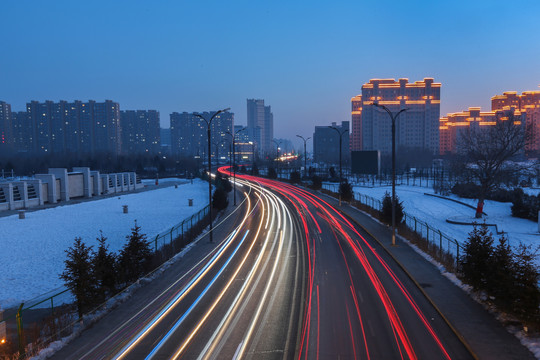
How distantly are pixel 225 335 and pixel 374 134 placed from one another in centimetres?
17498

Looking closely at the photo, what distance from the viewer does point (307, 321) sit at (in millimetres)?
12219

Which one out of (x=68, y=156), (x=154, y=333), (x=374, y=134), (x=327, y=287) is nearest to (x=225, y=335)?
(x=154, y=333)

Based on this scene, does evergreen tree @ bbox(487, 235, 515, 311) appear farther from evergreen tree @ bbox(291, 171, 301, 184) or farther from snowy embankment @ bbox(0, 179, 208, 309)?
evergreen tree @ bbox(291, 171, 301, 184)

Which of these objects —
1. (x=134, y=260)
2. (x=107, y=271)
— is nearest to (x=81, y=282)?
(x=107, y=271)

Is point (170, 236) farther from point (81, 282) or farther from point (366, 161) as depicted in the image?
point (366, 161)

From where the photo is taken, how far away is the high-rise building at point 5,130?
178750 mm

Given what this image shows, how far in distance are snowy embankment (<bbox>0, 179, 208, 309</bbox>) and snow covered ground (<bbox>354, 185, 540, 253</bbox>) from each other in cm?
2538

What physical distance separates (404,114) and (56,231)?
565ft

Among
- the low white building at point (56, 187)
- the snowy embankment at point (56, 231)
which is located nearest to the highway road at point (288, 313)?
the snowy embankment at point (56, 231)

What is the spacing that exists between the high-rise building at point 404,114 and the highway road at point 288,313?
16361 cm

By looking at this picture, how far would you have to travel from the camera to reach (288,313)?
1291cm

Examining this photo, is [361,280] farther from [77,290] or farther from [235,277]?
[77,290]

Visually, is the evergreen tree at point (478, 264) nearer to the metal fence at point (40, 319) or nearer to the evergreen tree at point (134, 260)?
the evergreen tree at point (134, 260)

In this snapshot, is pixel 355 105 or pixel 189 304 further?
pixel 355 105
